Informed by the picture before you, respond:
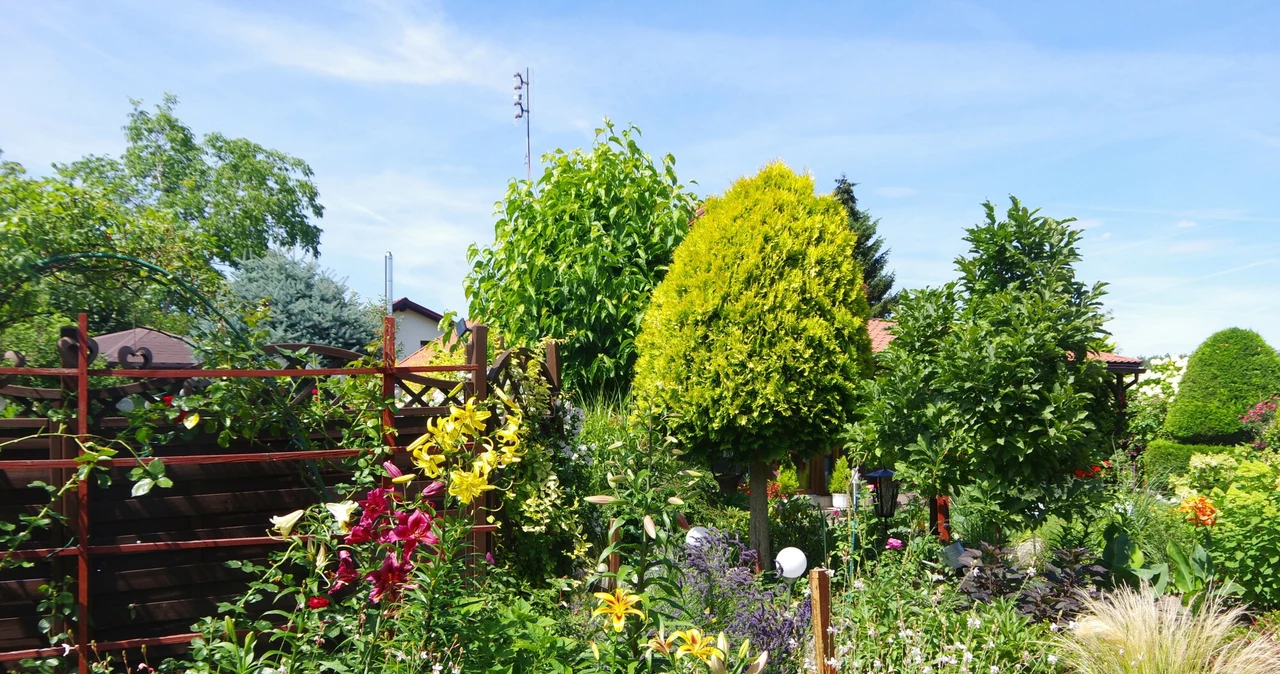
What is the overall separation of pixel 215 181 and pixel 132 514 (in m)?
23.7

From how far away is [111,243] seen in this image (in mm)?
4648

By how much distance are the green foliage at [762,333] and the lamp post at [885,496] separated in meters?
0.78

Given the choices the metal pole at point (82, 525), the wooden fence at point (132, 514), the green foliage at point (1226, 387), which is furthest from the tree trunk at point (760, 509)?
the green foliage at point (1226, 387)

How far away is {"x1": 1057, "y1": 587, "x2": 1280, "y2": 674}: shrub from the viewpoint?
3.85 metres

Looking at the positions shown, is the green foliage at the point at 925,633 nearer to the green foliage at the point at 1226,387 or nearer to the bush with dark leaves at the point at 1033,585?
the bush with dark leaves at the point at 1033,585

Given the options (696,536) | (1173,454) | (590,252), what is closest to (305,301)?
(590,252)

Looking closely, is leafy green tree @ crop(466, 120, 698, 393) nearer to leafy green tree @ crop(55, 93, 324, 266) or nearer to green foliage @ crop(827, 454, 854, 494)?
green foliage @ crop(827, 454, 854, 494)

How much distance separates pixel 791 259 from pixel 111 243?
4370 mm

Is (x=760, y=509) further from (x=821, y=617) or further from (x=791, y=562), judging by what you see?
(x=821, y=617)

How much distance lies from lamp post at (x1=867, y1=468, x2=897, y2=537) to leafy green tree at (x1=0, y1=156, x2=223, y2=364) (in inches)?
198

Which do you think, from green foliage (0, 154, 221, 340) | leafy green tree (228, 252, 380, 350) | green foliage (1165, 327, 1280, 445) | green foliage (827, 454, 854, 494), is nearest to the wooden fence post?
green foliage (0, 154, 221, 340)

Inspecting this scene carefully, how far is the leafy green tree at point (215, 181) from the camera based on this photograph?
23922 mm

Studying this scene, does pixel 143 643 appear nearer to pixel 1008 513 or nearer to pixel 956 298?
pixel 1008 513

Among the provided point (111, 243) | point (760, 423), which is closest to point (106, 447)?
point (111, 243)
